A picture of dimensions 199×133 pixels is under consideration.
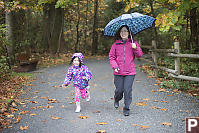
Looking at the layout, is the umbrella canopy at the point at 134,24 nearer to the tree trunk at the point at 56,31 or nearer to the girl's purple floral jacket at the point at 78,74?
the girl's purple floral jacket at the point at 78,74

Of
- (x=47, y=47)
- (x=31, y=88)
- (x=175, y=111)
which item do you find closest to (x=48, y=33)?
(x=47, y=47)

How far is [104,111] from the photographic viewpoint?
5.69 metres

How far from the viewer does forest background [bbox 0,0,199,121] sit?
480 inches

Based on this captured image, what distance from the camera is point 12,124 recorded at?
482cm

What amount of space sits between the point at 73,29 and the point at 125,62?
18.5 metres

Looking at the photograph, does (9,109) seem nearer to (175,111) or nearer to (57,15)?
(175,111)

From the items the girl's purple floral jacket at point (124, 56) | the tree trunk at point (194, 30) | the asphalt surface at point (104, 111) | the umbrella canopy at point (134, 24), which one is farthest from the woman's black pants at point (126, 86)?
the tree trunk at point (194, 30)

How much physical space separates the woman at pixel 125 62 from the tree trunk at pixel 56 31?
13.6 meters

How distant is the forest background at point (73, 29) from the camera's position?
480 inches

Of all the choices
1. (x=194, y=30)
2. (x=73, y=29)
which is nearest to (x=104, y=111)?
(x=194, y=30)

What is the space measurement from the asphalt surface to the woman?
1.79ft

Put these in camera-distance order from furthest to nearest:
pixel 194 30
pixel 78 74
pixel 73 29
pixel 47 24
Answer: pixel 73 29
pixel 47 24
pixel 194 30
pixel 78 74

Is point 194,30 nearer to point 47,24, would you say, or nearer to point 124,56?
point 124,56

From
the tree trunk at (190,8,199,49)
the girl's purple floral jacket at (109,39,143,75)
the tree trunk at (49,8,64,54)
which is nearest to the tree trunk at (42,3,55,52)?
the tree trunk at (49,8,64,54)
